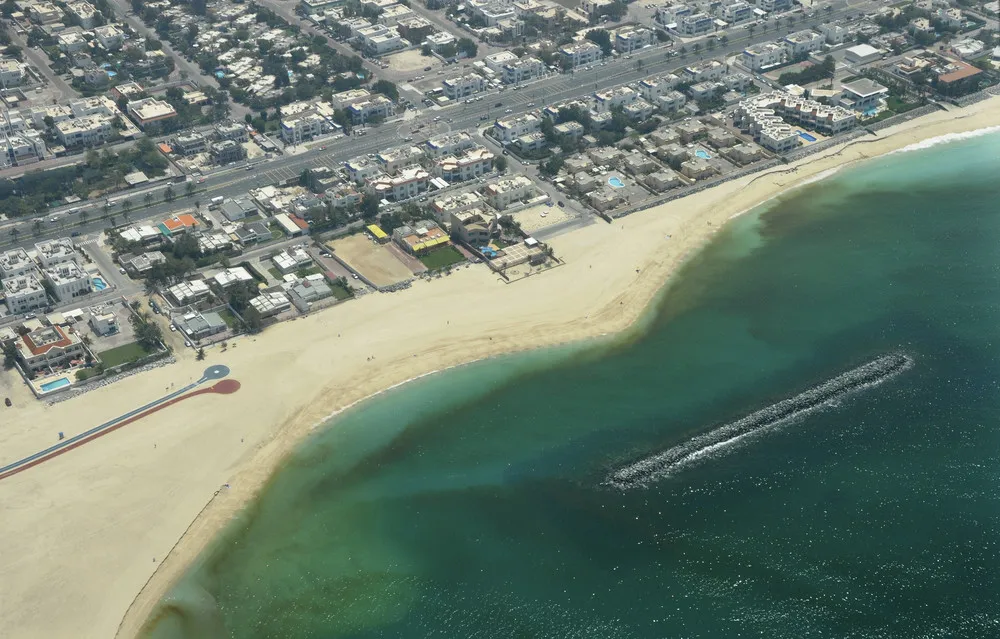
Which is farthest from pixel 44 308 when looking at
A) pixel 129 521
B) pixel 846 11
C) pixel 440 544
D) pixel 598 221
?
pixel 846 11

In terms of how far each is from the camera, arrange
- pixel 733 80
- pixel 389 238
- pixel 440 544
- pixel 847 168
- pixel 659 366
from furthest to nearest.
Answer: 1. pixel 733 80
2. pixel 847 168
3. pixel 389 238
4. pixel 659 366
5. pixel 440 544

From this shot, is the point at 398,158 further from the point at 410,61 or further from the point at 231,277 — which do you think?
the point at 410,61

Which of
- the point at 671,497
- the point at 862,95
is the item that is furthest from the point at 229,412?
the point at 862,95

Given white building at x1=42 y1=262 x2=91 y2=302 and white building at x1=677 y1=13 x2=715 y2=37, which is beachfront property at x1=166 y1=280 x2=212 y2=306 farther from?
white building at x1=677 y1=13 x2=715 y2=37

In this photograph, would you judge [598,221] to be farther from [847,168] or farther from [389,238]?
[847,168]

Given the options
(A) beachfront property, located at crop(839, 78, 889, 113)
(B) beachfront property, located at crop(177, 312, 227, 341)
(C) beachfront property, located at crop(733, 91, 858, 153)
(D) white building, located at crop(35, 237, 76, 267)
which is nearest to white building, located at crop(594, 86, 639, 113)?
(C) beachfront property, located at crop(733, 91, 858, 153)

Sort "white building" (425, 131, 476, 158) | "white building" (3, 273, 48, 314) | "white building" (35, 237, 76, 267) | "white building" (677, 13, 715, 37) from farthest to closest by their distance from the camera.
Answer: "white building" (677, 13, 715, 37) → "white building" (425, 131, 476, 158) → "white building" (35, 237, 76, 267) → "white building" (3, 273, 48, 314)

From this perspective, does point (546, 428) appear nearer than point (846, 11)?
Yes
